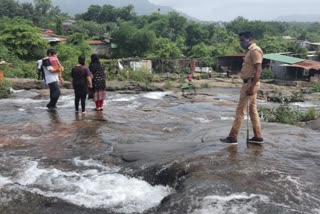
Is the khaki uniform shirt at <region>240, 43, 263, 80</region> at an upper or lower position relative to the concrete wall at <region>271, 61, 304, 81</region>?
upper

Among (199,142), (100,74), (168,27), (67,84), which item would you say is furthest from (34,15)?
(199,142)

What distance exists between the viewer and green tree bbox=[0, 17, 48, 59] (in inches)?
1126

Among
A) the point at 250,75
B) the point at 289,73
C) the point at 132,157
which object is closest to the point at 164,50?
the point at 289,73

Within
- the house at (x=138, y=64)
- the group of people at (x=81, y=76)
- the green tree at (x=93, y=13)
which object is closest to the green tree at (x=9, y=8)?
the green tree at (x=93, y=13)

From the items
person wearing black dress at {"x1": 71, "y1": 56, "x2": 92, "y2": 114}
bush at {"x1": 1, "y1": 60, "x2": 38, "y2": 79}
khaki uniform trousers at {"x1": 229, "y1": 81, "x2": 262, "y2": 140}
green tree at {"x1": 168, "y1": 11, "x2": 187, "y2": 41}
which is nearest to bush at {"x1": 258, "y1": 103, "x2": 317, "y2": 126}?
khaki uniform trousers at {"x1": 229, "y1": 81, "x2": 262, "y2": 140}

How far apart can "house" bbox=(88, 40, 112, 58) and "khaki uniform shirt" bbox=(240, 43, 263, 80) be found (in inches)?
1600

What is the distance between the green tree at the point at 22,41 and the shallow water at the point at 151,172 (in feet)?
80.0

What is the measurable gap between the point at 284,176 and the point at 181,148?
2031 millimetres

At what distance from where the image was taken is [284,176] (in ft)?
13.5

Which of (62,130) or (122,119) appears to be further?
(122,119)

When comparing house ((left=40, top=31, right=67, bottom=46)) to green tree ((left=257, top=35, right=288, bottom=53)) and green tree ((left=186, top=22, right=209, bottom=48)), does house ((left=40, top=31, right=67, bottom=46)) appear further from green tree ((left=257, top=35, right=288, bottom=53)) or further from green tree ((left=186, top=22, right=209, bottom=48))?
green tree ((left=257, top=35, right=288, bottom=53))

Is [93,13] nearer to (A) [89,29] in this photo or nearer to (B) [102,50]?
(A) [89,29]

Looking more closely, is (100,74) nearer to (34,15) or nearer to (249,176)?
(249,176)

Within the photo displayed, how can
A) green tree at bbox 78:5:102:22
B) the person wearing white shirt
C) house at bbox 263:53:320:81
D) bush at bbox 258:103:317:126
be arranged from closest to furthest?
the person wearing white shirt, bush at bbox 258:103:317:126, house at bbox 263:53:320:81, green tree at bbox 78:5:102:22
